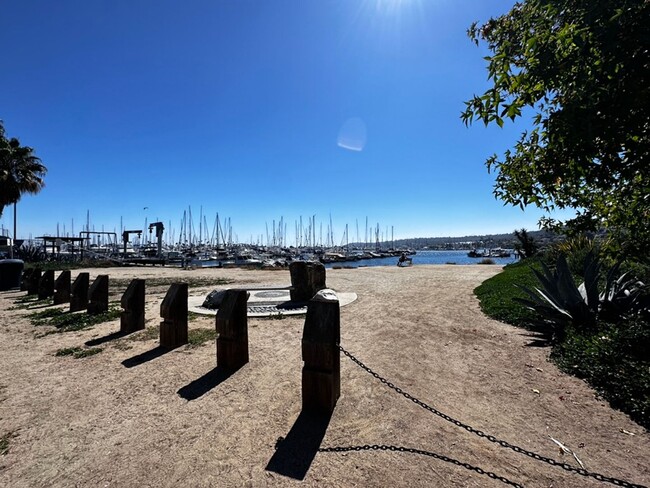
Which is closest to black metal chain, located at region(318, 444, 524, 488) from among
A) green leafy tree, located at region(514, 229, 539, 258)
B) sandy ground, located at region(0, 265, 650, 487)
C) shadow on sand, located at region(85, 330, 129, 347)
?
sandy ground, located at region(0, 265, 650, 487)

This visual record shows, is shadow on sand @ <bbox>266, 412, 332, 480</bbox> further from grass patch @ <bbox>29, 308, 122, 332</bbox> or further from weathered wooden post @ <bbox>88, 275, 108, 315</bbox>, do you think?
weathered wooden post @ <bbox>88, 275, 108, 315</bbox>

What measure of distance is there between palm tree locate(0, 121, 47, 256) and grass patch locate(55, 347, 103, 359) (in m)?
22.8

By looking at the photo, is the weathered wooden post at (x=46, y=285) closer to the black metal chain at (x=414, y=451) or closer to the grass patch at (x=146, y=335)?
the grass patch at (x=146, y=335)

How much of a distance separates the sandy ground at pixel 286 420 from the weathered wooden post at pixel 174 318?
0.92 ft

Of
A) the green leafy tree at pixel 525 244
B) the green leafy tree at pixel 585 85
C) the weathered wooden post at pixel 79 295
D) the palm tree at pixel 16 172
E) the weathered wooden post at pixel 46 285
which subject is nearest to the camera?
the green leafy tree at pixel 585 85

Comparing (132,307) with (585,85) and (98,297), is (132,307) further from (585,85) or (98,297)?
(585,85)

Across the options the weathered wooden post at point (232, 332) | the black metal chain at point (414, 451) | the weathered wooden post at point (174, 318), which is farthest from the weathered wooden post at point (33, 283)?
the black metal chain at point (414, 451)

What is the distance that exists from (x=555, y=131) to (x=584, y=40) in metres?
0.52

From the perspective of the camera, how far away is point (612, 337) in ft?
13.6

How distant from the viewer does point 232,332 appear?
3.94 m

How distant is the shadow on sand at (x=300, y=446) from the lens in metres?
2.20

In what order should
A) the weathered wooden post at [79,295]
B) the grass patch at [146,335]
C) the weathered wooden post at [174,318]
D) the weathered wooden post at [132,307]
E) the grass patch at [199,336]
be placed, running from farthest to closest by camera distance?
the weathered wooden post at [79,295] < the weathered wooden post at [132,307] < the grass patch at [146,335] < the grass patch at [199,336] < the weathered wooden post at [174,318]

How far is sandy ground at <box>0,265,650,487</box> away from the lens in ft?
7.14

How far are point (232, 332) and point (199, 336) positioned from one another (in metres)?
1.78
